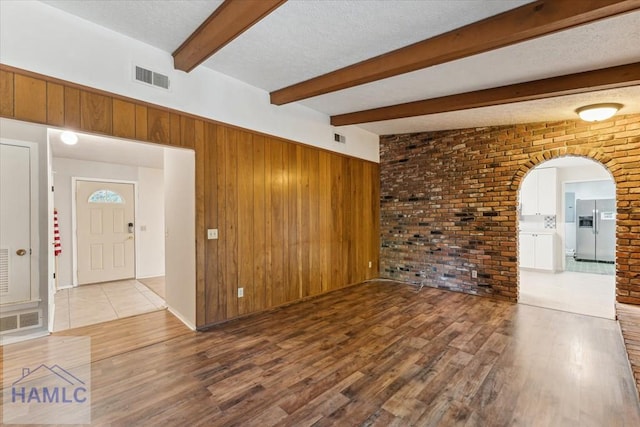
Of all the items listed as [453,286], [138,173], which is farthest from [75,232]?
[453,286]

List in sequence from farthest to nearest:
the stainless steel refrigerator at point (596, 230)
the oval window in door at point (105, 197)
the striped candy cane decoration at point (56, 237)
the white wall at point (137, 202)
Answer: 1. the stainless steel refrigerator at point (596, 230)
2. the oval window in door at point (105, 197)
3. the white wall at point (137, 202)
4. the striped candy cane decoration at point (56, 237)

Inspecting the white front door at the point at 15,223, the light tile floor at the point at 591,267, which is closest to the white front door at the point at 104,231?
the white front door at the point at 15,223

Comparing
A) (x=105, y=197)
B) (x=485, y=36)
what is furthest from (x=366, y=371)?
(x=105, y=197)

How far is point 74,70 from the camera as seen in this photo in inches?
93.2

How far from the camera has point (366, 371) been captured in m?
2.37

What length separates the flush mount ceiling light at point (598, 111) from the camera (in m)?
3.35

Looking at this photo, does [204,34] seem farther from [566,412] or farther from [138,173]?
[138,173]

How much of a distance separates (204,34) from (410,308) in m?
4.01

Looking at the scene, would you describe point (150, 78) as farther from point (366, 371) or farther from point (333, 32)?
point (366, 371)

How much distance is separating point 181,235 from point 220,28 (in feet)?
7.77

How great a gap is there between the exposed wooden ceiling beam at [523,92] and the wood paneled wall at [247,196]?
58.5 inches

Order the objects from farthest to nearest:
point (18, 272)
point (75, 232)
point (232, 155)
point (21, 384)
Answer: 1. point (75, 232)
2. point (232, 155)
3. point (18, 272)
4. point (21, 384)

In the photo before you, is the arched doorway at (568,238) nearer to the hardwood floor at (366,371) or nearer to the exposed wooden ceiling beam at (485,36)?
the hardwood floor at (366,371)

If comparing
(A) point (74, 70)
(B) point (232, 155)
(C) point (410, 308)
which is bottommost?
(C) point (410, 308)
